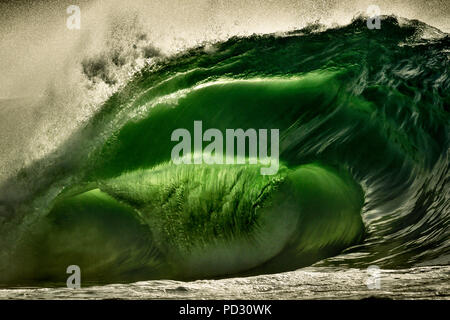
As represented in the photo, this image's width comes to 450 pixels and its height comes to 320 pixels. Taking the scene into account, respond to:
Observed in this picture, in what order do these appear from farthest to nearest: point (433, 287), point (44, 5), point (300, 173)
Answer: point (44, 5), point (300, 173), point (433, 287)

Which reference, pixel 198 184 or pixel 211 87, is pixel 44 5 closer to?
pixel 211 87

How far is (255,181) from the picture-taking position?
1258 millimetres

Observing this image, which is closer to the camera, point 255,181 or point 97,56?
point 255,181

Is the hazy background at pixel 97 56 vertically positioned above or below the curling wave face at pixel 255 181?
above

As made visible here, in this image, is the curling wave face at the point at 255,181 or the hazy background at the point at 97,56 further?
the hazy background at the point at 97,56

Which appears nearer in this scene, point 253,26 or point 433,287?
point 433,287

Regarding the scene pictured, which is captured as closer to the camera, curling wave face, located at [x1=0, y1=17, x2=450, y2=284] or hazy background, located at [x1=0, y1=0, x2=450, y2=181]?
curling wave face, located at [x1=0, y1=17, x2=450, y2=284]

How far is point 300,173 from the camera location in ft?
4.13

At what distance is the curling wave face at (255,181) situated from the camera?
1247mm

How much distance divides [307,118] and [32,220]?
0.76m

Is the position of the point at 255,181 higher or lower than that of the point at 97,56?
lower

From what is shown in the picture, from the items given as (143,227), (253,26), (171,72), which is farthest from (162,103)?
(253,26)

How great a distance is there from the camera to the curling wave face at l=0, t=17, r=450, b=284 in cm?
125

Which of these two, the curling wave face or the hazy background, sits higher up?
the hazy background
